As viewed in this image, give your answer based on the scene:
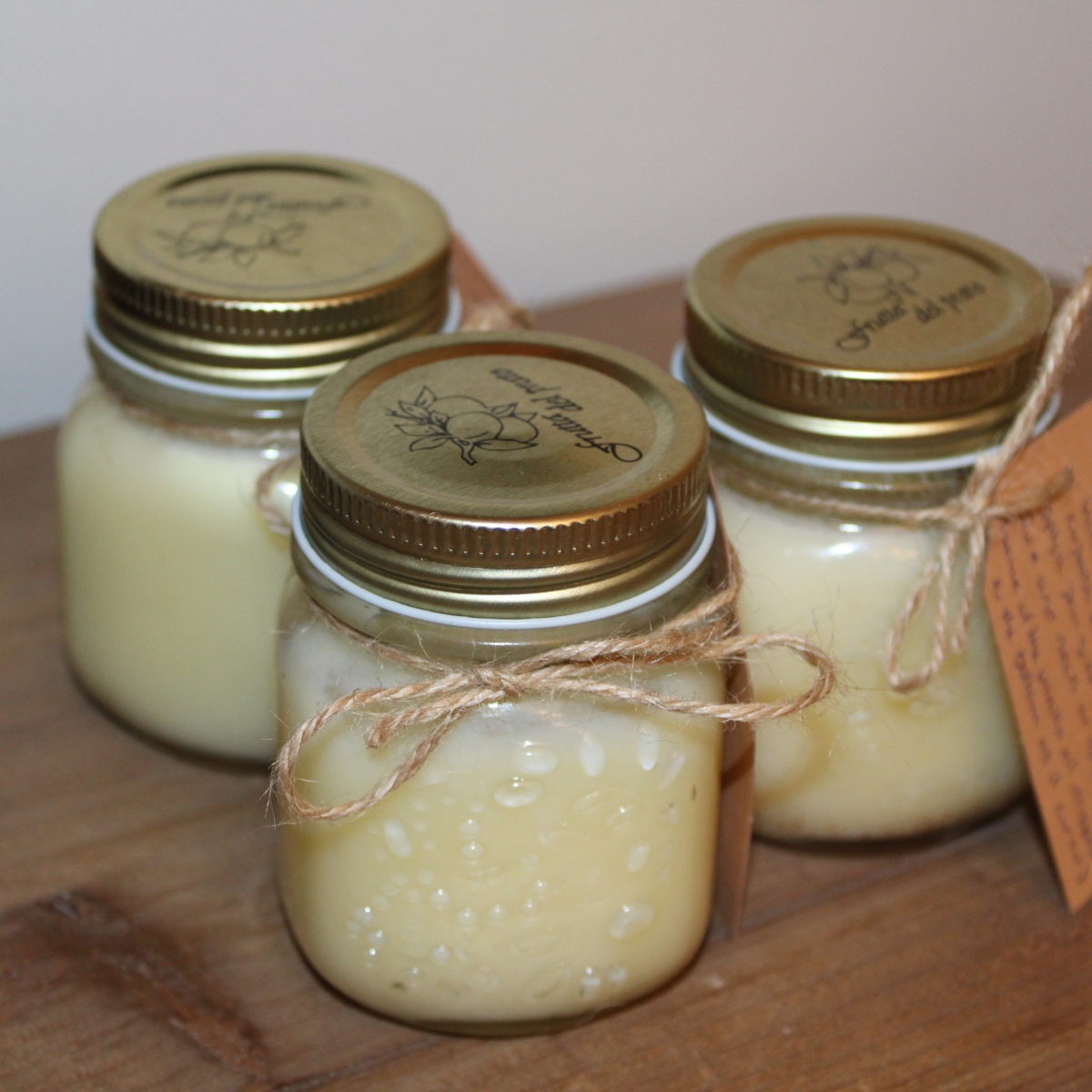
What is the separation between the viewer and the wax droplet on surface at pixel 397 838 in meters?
0.68

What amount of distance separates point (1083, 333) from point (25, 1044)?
942 mm

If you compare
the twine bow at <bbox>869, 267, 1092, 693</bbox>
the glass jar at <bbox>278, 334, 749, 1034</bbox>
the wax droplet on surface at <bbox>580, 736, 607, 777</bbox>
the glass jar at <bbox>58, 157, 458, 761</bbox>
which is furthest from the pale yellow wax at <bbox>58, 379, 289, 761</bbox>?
the twine bow at <bbox>869, 267, 1092, 693</bbox>

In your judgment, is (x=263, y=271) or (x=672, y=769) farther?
(x=263, y=271)

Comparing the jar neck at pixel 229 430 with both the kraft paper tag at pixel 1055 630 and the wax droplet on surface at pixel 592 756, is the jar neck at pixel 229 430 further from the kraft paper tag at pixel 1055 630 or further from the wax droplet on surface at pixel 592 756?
the kraft paper tag at pixel 1055 630

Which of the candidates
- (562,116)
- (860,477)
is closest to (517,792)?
(860,477)

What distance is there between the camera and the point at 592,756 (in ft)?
2.19

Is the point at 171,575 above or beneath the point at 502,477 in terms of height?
beneath

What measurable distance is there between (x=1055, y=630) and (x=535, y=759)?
31 centimetres

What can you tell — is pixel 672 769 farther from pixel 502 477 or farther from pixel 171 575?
pixel 171 575

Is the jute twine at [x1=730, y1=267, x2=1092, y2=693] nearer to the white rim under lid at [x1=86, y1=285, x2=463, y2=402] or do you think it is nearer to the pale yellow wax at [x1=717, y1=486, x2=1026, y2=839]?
the pale yellow wax at [x1=717, y1=486, x2=1026, y2=839]

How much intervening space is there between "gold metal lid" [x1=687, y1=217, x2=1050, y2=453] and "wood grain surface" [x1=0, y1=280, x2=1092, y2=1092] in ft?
0.85

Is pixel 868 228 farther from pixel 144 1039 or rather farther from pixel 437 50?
pixel 144 1039

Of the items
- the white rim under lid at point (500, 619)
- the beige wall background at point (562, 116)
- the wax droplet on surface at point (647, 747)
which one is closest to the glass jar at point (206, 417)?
the white rim under lid at point (500, 619)

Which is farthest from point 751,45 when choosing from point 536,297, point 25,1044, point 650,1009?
point 25,1044
